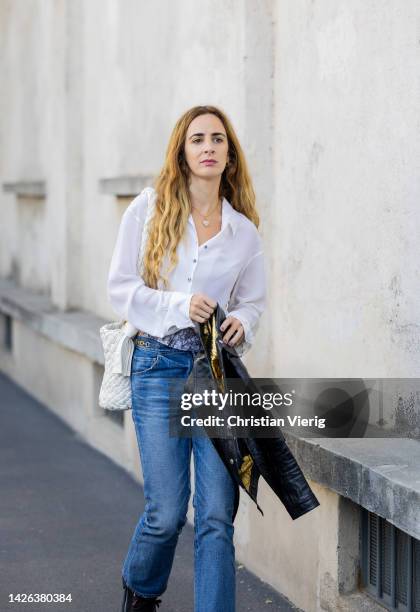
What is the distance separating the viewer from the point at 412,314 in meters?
4.54

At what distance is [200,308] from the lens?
4.17 m

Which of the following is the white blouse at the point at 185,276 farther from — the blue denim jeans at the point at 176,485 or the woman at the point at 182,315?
the blue denim jeans at the point at 176,485

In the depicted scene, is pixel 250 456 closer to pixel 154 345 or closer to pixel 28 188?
pixel 154 345

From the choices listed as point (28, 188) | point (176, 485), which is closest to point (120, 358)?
point (176, 485)

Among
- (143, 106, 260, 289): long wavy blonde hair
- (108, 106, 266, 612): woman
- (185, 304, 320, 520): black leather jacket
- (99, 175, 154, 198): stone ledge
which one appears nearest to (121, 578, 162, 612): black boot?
(108, 106, 266, 612): woman

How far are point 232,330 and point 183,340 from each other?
7.4 inches

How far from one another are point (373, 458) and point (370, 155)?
3.99ft

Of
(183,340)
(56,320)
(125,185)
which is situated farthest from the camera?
(56,320)

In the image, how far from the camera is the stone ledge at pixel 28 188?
35.6 feet

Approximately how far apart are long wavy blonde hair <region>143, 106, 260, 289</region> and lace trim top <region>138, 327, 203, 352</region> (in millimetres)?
183

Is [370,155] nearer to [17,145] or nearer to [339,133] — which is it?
[339,133]

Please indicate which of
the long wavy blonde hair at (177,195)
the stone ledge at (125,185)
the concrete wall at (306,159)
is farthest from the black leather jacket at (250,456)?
the stone ledge at (125,185)

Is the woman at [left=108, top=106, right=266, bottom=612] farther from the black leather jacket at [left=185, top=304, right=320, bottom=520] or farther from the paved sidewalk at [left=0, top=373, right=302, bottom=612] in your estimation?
the paved sidewalk at [left=0, top=373, right=302, bottom=612]

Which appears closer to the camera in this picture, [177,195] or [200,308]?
[200,308]
